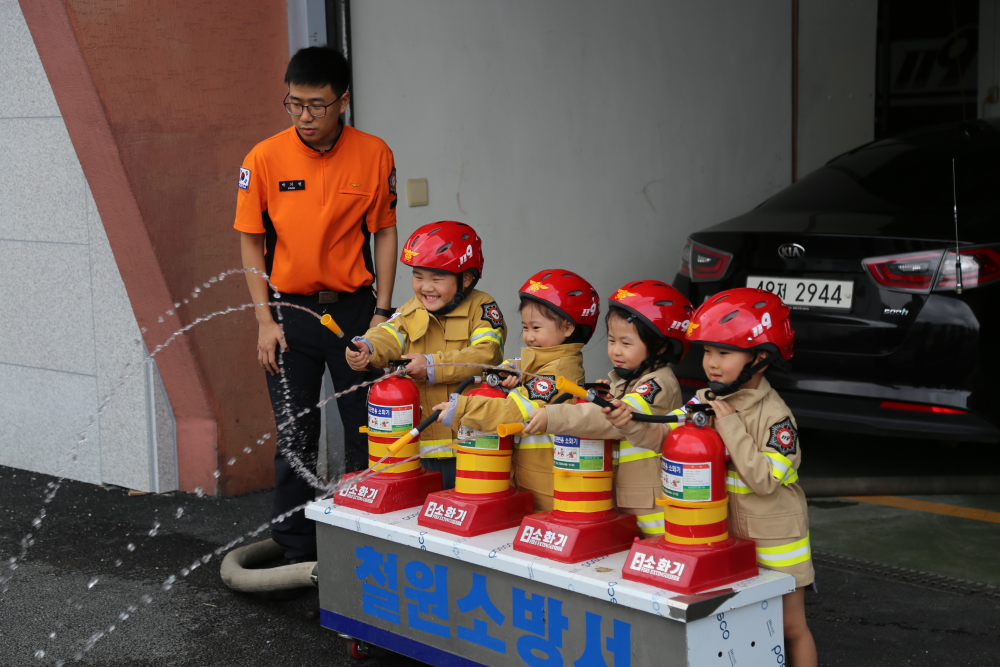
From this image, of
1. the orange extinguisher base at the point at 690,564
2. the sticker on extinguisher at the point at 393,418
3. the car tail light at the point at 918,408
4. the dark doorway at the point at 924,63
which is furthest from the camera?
the dark doorway at the point at 924,63

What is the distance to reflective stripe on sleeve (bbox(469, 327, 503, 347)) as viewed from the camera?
13.1 feet

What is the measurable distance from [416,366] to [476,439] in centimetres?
55

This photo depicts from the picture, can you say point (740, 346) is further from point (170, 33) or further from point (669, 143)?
point (669, 143)

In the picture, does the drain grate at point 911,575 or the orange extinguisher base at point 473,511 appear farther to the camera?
the drain grate at point 911,575

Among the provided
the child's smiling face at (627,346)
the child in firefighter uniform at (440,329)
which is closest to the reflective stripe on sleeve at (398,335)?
the child in firefighter uniform at (440,329)

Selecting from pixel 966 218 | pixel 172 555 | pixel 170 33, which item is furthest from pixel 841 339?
pixel 170 33

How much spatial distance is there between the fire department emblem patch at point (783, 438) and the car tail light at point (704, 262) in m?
2.35

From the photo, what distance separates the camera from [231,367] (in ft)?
18.4

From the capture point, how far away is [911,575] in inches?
171

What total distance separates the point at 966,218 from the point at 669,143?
9.55 feet

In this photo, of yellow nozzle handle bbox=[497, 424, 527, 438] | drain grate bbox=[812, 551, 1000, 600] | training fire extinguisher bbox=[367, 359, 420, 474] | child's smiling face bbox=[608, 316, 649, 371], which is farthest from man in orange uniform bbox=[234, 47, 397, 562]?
drain grate bbox=[812, 551, 1000, 600]

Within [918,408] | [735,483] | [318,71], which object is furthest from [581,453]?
[918,408]

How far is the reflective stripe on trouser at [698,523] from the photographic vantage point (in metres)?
2.87

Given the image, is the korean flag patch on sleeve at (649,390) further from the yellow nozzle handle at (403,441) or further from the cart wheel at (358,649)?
the cart wheel at (358,649)
